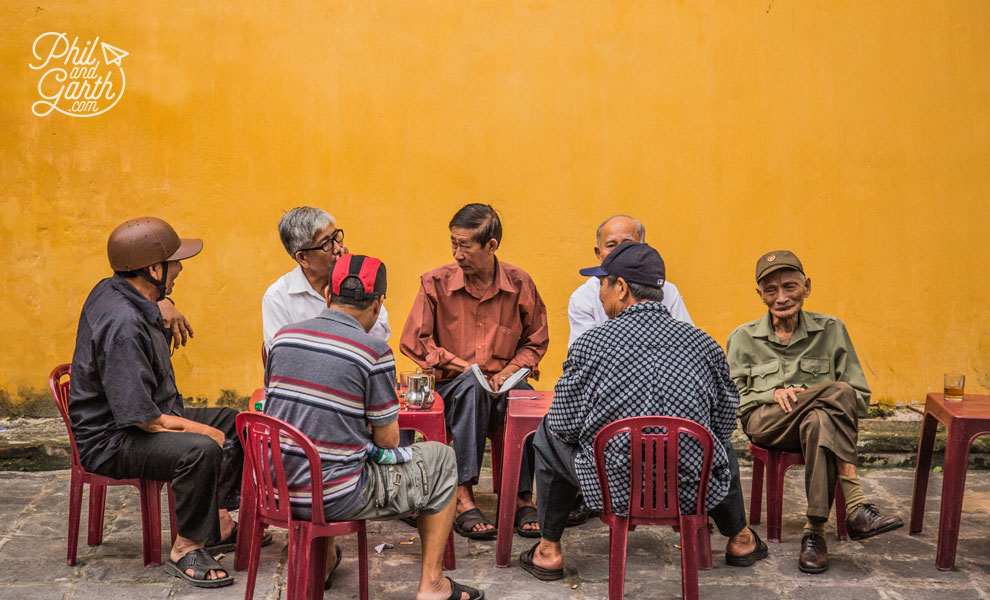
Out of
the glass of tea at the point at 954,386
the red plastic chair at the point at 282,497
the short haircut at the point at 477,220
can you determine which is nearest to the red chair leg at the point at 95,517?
the red plastic chair at the point at 282,497

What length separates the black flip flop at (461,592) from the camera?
13.0ft

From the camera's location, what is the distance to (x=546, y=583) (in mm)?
4277

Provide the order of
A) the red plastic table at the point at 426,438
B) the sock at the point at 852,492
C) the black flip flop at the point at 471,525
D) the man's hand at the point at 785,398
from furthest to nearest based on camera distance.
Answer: the black flip flop at the point at 471,525, the man's hand at the point at 785,398, the sock at the point at 852,492, the red plastic table at the point at 426,438

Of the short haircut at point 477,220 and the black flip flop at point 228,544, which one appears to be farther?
the short haircut at point 477,220

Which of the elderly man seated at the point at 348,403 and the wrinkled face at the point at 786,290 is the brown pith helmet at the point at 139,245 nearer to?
the elderly man seated at the point at 348,403

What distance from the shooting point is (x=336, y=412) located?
138 inches

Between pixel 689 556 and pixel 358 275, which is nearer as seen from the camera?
pixel 358 275

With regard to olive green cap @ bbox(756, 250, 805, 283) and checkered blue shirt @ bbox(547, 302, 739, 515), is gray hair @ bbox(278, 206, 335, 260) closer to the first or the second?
checkered blue shirt @ bbox(547, 302, 739, 515)

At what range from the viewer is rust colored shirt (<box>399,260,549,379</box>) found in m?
5.23

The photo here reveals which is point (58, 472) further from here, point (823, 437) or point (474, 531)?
point (823, 437)

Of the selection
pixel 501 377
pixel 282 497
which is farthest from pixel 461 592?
pixel 501 377

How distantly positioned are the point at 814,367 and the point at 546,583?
5.86 feet

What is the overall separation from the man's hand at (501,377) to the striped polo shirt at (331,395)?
1.53 m

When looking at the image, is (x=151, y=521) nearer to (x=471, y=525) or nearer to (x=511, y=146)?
(x=471, y=525)
